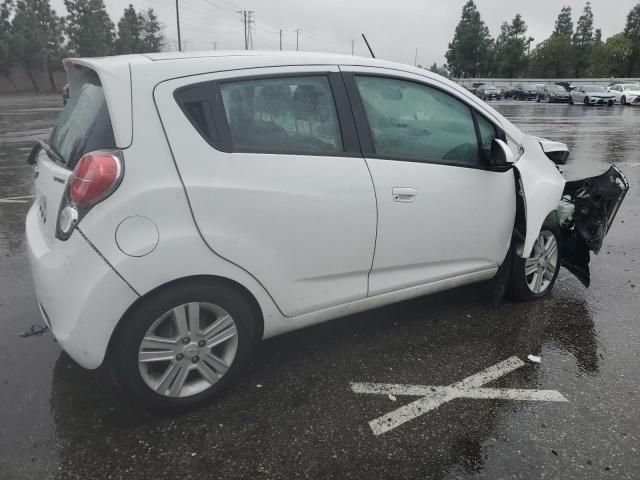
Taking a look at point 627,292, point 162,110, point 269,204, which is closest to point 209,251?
point 269,204

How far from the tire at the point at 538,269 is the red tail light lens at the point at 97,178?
8.87ft

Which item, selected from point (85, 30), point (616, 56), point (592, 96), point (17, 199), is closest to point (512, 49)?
point (616, 56)

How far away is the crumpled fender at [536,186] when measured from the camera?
361 centimetres

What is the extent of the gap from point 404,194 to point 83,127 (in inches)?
68.0

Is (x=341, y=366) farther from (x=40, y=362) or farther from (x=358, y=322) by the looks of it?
(x=40, y=362)

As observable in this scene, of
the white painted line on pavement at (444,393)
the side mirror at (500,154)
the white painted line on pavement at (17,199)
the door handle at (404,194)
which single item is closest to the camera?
the white painted line on pavement at (444,393)

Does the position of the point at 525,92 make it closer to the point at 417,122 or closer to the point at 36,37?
the point at 417,122

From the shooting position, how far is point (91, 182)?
228 centimetres

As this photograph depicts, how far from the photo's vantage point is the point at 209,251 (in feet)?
8.05

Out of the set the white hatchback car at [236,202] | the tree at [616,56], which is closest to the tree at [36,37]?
the white hatchback car at [236,202]

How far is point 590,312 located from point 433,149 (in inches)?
71.5

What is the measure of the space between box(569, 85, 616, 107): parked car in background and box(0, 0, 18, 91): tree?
173 ft

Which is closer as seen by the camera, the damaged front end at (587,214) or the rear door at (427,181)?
the rear door at (427,181)

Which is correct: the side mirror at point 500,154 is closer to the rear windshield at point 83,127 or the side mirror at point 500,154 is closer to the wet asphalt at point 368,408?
the wet asphalt at point 368,408
